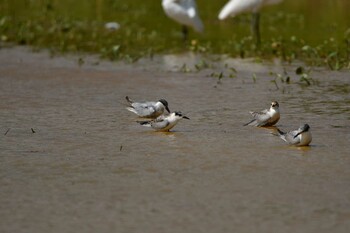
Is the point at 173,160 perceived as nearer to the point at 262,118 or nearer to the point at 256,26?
the point at 262,118

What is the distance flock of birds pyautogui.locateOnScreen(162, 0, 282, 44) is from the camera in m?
15.5

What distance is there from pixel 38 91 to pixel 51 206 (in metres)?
5.01

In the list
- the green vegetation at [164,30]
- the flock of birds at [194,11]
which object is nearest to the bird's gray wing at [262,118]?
the green vegetation at [164,30]

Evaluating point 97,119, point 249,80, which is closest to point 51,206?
point 97,119

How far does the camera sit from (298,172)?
20.8ft

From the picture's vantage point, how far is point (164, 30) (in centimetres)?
1748

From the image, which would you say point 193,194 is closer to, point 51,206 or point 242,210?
point 242,210

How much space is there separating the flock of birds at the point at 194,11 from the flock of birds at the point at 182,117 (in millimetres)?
6177

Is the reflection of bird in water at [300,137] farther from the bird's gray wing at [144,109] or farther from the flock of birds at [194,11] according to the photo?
the flock of birds at [194,11]

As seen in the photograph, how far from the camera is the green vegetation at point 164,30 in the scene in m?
13.7

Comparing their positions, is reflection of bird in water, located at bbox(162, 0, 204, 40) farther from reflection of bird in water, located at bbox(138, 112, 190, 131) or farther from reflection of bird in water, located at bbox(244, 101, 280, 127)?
reflection of bird in water, located at bbox(138, 112, 190, 131)

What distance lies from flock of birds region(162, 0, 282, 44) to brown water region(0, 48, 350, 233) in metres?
4.33

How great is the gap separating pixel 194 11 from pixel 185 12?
150mm

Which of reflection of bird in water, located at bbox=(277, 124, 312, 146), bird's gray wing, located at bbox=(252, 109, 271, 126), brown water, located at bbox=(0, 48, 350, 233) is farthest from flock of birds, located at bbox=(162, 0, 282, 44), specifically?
reflection of bird in water, located at bbox=(277, 124, 312, 146)
